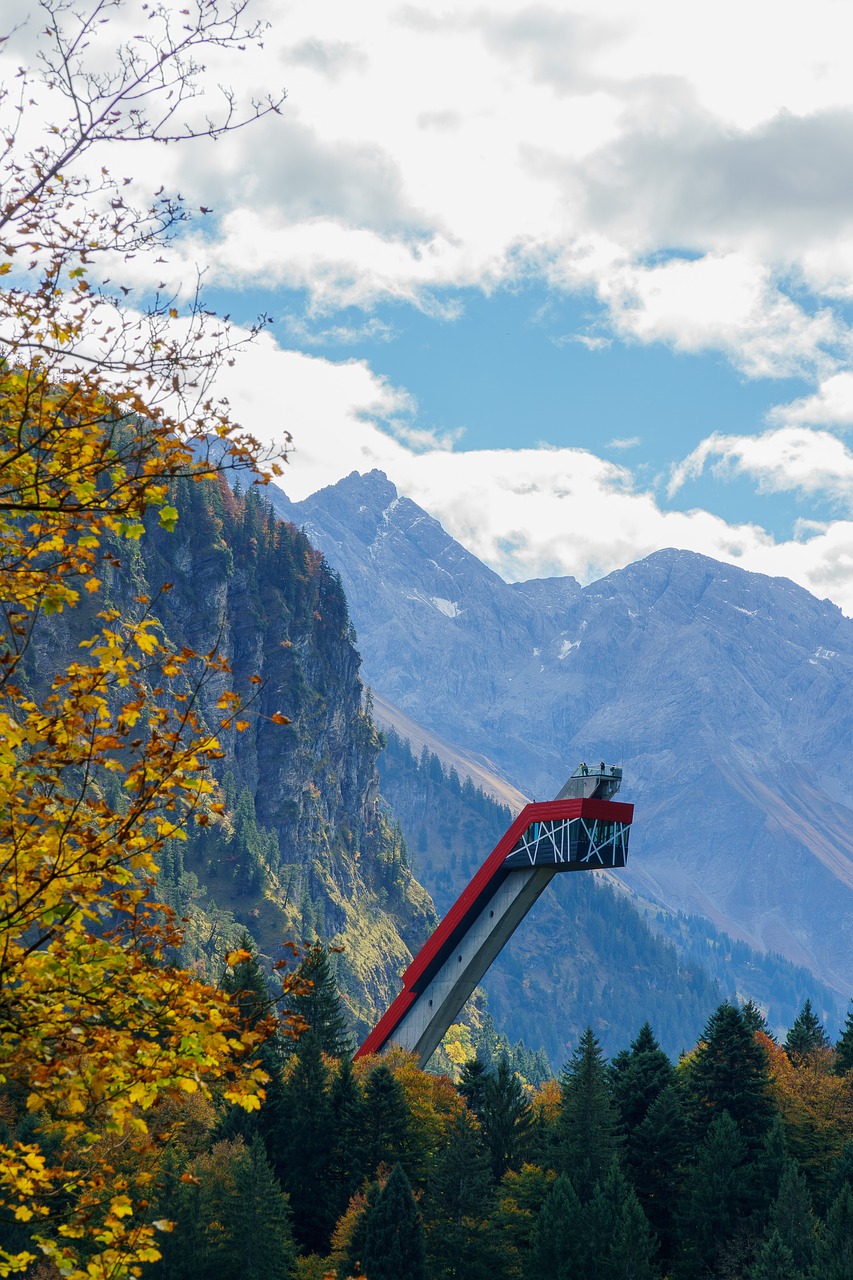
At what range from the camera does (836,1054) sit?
75125 millimetres

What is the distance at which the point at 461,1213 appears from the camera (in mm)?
51844

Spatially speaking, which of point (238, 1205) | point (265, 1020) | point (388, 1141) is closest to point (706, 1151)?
point (388, 1141)

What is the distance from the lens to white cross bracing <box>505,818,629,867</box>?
2507 inches

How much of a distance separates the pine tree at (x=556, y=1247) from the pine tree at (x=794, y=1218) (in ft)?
25.5

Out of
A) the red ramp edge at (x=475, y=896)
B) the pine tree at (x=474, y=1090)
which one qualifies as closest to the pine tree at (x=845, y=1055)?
the red ramp edge at (x=475, y=896)

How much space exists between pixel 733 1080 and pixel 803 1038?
20607 mm

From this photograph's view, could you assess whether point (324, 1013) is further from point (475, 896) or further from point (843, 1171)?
point (843, 1171)

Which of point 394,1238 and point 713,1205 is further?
point 713,1205

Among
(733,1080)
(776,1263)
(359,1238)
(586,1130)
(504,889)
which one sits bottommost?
(359,1238)

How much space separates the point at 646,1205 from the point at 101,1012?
2096 inches

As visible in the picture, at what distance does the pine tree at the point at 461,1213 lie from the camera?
51.3 m

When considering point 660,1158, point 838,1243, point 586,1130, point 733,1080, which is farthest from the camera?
point 733,1080

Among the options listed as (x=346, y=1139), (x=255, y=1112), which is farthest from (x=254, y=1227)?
(x=255, y=1112)

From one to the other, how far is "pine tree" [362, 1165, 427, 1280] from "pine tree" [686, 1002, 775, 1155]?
60.7 feet
